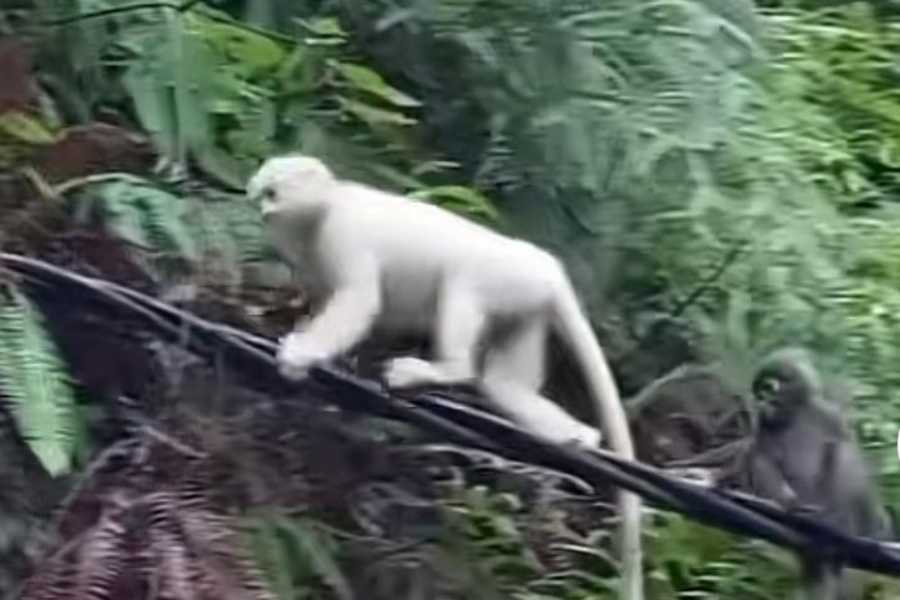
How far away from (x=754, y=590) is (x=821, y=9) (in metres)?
0.84

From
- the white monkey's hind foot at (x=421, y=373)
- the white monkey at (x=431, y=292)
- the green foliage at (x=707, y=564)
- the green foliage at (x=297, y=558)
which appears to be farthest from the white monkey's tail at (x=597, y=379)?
the green foliage at (x=707, y=564)

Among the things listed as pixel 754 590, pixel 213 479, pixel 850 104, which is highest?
pixel 213 479

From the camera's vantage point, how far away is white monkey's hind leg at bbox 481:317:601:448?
5.30 feet

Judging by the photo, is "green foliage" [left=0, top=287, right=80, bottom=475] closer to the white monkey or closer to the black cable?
the black cable

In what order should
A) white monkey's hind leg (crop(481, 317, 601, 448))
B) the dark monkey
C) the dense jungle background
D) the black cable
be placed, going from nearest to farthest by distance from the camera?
1. the black cable
2. white monkey's hind leg (crop(481, 317, 601, 448))
3. the dense jungle background
4. the dark monkey

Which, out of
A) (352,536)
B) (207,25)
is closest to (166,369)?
(352,536)

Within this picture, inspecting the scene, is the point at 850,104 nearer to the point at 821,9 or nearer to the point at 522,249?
the point at 821,9

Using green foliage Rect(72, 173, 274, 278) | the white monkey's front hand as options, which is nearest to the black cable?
the white monkey's front hand

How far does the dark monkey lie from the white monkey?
19.3 inches

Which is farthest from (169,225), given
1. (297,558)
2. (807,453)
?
(807,453)

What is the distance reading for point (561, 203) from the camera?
2.21 meters

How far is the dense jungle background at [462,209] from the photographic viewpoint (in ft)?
6.01

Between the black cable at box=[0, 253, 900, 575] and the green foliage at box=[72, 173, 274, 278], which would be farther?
the green foliage at box=[72, 173, 274, 278]

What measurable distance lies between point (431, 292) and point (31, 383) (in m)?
0.26
